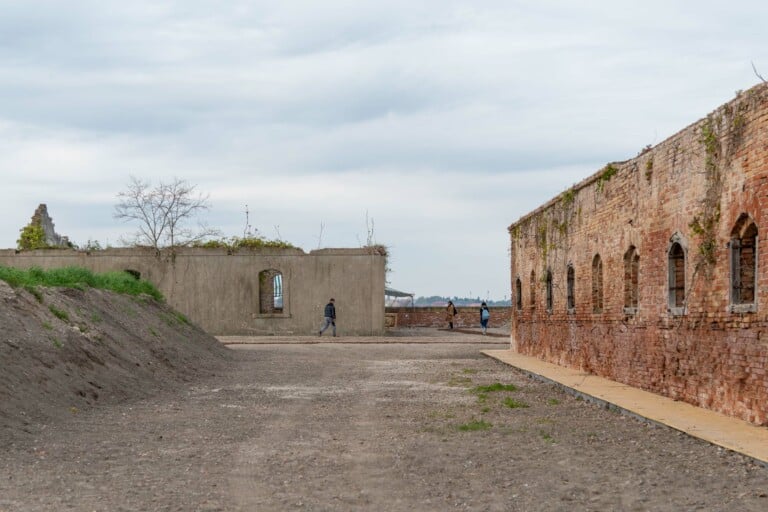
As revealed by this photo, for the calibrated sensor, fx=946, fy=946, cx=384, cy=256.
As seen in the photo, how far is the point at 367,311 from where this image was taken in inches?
1594

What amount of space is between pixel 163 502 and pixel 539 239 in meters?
18.9

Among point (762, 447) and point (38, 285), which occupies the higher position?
point (38, 285)

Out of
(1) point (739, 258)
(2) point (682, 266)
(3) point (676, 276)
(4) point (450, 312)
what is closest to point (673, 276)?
(3) point (676, 276)

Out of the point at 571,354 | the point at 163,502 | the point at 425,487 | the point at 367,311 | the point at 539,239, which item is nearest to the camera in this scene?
the point at 163,502

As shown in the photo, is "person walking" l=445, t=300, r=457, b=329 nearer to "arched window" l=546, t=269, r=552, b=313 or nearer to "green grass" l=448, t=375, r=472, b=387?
→ "arched window" l=546, t=269, r=552, b=313

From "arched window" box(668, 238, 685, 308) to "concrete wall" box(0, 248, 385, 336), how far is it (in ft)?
87.2

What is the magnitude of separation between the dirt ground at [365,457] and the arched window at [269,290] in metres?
25.1

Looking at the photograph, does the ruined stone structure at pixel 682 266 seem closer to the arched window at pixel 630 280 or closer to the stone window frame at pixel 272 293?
the arched window at pixel 630 280

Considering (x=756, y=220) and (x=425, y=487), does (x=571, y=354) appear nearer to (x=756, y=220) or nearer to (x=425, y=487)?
(x=756, y=220)

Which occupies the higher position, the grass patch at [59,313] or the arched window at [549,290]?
the arched window at [549,290]

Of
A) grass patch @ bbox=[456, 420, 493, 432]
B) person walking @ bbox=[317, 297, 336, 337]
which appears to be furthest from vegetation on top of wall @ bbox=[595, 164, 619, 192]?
person walking @ bbox=[317, 297, 336, 337]

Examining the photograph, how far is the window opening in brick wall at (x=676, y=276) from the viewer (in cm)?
1409

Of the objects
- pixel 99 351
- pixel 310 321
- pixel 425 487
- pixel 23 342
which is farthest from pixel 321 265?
pixel 425 487

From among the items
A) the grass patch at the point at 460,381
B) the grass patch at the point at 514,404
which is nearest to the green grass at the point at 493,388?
the grass patch at the point at 460,381
